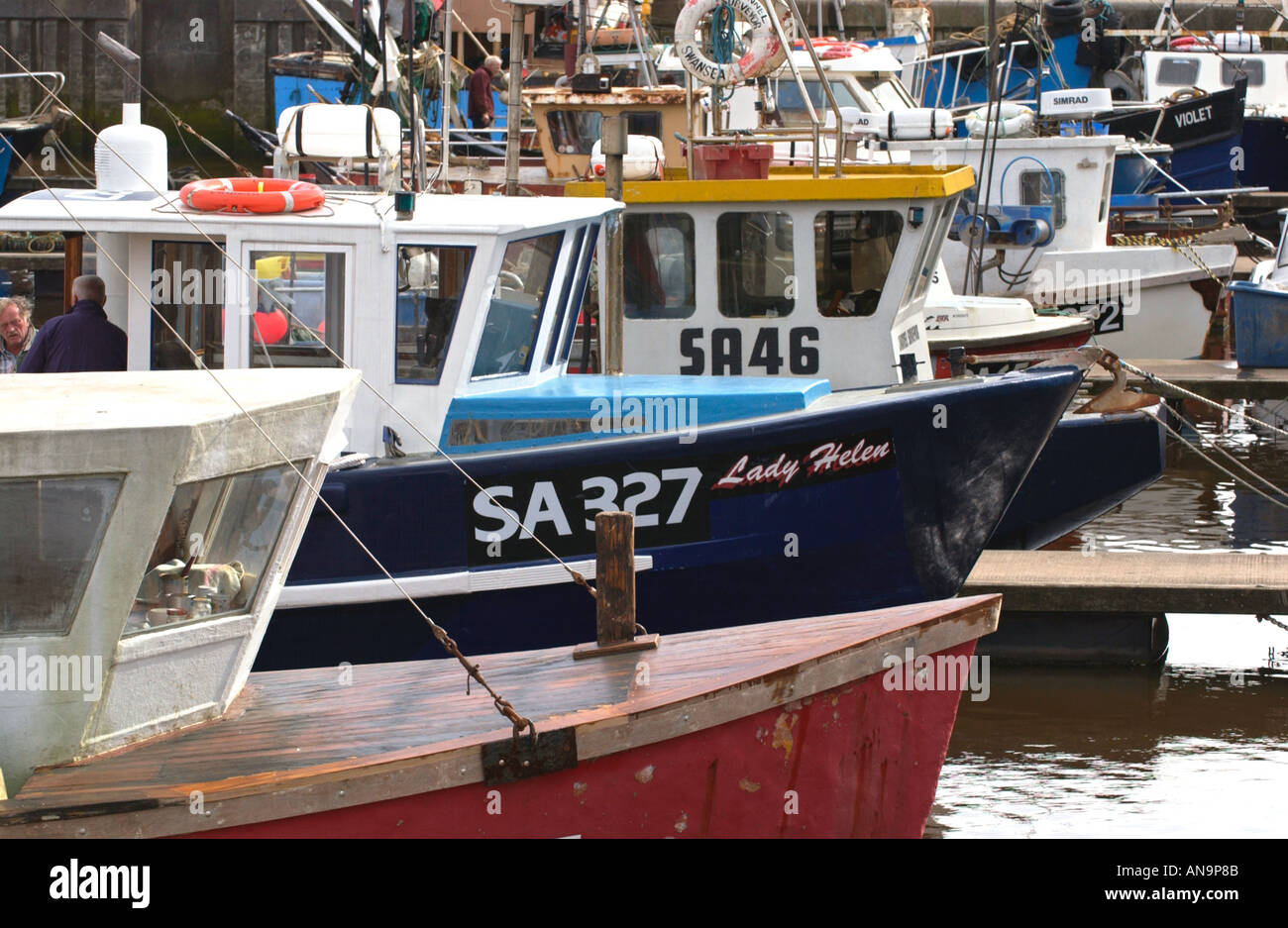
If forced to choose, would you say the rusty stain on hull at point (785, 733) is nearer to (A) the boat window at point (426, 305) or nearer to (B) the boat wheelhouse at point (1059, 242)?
(A) the boat window at point (426, 305)

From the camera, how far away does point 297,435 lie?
16.1 ft

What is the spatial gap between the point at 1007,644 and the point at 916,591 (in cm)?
158

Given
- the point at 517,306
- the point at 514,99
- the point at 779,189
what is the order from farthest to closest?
the point at 779,189 → the point at 514,99 → the point at 517,306

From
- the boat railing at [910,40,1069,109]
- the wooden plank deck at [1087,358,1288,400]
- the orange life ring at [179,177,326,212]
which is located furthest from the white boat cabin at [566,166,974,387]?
the boat railing at [910,40,1069,109]

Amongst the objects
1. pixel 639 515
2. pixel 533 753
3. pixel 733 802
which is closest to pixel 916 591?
pixel 639 515

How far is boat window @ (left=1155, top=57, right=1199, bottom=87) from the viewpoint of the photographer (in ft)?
94.1

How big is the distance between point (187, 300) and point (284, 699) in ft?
8.54

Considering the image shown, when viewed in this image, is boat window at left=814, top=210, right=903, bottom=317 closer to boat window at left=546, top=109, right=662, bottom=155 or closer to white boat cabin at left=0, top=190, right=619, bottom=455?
white boat cabin at left=0, top=190, right=619, bottom=455

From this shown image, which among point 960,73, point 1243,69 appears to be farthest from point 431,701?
point 1243,69

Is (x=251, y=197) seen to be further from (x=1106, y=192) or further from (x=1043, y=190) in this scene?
(x=1106, y=192)

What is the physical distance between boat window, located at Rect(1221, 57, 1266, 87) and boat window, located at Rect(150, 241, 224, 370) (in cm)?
2407

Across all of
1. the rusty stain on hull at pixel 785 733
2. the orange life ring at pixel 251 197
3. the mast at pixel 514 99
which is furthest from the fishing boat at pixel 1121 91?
the rusty stain on hull at pixel 785 733

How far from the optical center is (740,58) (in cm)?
961

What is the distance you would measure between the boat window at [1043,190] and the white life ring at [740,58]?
8.15m
